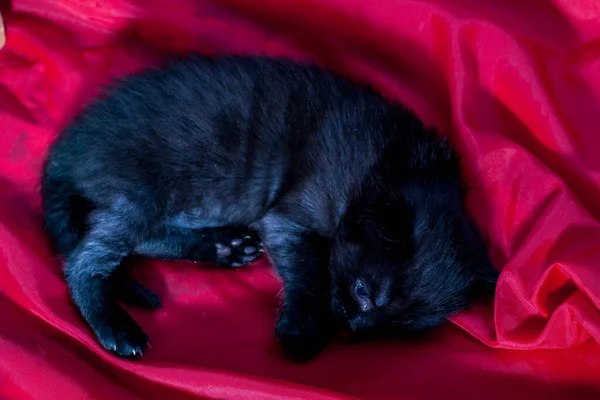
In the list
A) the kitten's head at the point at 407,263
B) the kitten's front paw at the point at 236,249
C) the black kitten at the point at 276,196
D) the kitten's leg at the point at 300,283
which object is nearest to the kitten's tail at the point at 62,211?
the black kitten at the point at 276,196

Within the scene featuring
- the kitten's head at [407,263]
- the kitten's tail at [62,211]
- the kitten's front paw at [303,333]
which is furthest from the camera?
the kitten's tail at [62,211]

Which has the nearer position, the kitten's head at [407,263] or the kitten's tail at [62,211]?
the kitten's head at [407,263]

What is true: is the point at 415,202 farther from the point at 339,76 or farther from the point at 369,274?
the point at 339,76

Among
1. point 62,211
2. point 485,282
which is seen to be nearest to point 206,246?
point 62,211

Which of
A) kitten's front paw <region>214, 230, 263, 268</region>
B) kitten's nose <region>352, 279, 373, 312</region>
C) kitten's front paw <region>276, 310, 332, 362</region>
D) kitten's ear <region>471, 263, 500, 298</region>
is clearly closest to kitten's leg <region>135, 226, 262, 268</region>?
kitten's front paw <region>214, 230, 263, 268</region>

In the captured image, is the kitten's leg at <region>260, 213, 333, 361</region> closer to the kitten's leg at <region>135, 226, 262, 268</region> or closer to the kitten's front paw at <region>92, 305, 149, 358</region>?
the kitten's leg at <region>135, 226, 262, 268</region>

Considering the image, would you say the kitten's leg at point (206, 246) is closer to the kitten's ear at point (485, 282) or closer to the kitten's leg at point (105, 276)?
the kitten's leg at point (105, 276)

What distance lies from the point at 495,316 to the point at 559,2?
1034 millimetres

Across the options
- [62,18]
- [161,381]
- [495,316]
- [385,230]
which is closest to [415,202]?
[385,230]

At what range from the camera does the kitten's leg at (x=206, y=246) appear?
2.08 meters

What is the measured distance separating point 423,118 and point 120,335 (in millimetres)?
1298

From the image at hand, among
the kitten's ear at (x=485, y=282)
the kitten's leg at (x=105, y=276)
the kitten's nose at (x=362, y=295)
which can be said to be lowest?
the kitten's leg at (x=105, y=276)

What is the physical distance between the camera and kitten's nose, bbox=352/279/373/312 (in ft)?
5.76

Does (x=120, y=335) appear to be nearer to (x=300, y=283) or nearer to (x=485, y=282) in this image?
(x=300, y=283)
